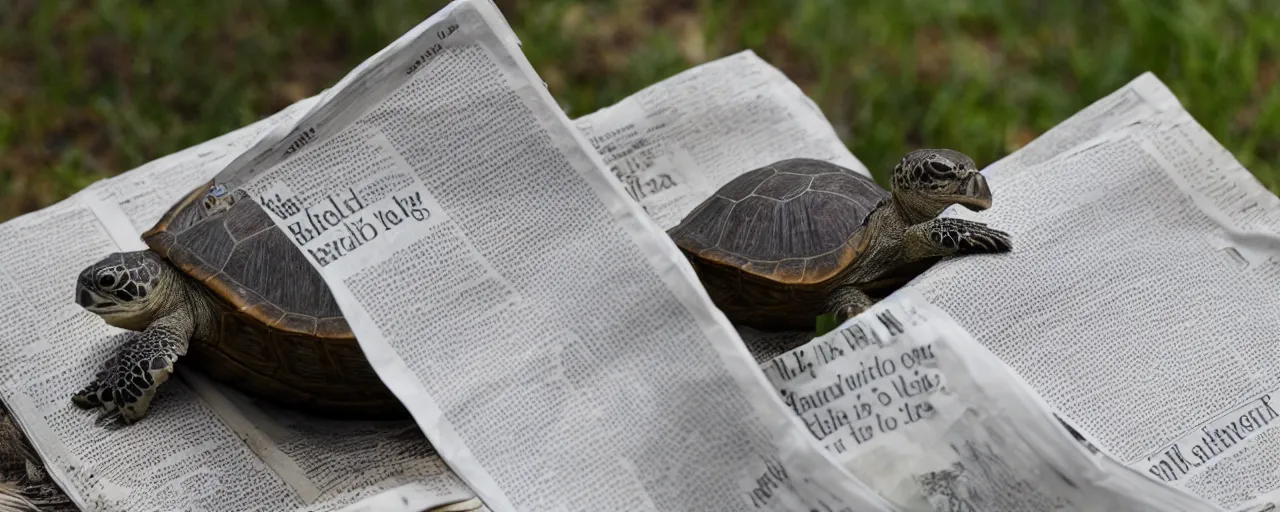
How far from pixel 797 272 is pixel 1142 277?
839mm

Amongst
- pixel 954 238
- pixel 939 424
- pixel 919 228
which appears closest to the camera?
pixel 939 424

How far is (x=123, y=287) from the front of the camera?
2820 millimetres

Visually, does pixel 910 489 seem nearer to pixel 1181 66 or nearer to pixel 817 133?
pixel 817 133

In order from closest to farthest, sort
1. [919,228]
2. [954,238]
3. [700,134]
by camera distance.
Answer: [954,238] < [919,228] < [700,134]

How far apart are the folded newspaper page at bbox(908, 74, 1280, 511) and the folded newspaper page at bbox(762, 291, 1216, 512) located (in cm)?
28

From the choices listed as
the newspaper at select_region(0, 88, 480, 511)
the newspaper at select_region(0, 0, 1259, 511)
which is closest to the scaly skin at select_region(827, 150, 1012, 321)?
the newspaper at select_region(0, 0, 1259, 511)

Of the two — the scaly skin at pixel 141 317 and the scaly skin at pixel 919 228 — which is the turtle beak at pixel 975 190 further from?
the scaly skin at pixel 141 317

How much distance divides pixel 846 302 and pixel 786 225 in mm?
243

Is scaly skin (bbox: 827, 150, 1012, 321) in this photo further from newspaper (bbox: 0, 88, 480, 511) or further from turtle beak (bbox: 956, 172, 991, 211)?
newspaper (bbox: 0, 88, 480, 511)

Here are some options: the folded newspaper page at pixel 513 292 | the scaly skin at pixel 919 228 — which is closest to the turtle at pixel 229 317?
the folded newspaper page at pixel 513 292

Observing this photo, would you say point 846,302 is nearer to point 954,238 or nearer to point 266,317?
point 954,238

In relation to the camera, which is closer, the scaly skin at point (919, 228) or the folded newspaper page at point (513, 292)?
the folded newspaper page at point (513, 292)

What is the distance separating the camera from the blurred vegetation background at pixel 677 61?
174 inches

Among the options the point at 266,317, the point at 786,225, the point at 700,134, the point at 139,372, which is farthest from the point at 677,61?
the point at 139,372
